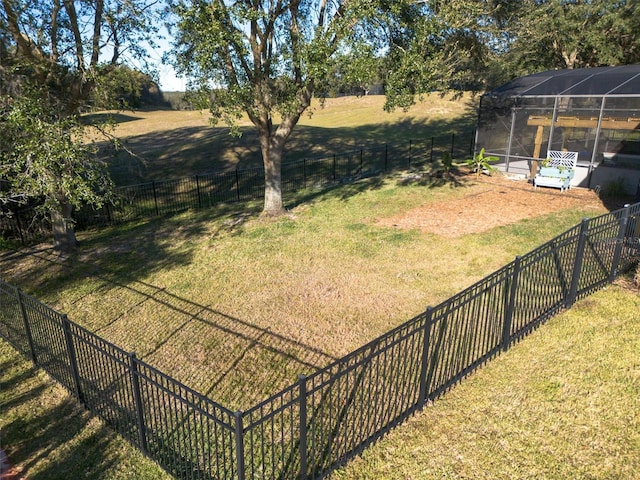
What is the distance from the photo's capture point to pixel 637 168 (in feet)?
51.4

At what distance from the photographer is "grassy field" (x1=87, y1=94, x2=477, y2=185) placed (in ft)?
85.1

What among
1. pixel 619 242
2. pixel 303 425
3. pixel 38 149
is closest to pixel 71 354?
pixel 303 425

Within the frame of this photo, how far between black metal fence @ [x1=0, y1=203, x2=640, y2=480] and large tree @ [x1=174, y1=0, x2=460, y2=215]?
7095mm

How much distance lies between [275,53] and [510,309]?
10.7 metres

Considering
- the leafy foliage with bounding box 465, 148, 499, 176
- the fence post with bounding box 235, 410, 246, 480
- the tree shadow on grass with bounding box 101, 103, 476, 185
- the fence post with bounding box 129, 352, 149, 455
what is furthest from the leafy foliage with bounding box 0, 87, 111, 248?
the leafy foliage with bounding box 465, 148, 499, 176

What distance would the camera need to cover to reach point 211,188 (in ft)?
70.9

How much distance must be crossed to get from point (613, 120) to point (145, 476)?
18326 mm

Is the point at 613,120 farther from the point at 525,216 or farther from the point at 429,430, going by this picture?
the point at 429,430

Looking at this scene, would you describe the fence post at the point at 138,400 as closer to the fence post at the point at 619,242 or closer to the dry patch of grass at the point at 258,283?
the dry patch of grass at the point at 258,283

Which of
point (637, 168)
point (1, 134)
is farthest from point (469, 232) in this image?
point (1, 134)

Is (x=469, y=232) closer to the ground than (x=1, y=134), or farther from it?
closer to the ground

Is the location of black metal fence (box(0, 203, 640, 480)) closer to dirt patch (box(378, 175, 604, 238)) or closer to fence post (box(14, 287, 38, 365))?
fence post (box(14, 287, 38, 365))

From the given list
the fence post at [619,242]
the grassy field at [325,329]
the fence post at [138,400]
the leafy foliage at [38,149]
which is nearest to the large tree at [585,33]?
the grassy field at [325,329]

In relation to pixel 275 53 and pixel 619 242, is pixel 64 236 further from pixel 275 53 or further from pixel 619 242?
pixel 619 242
